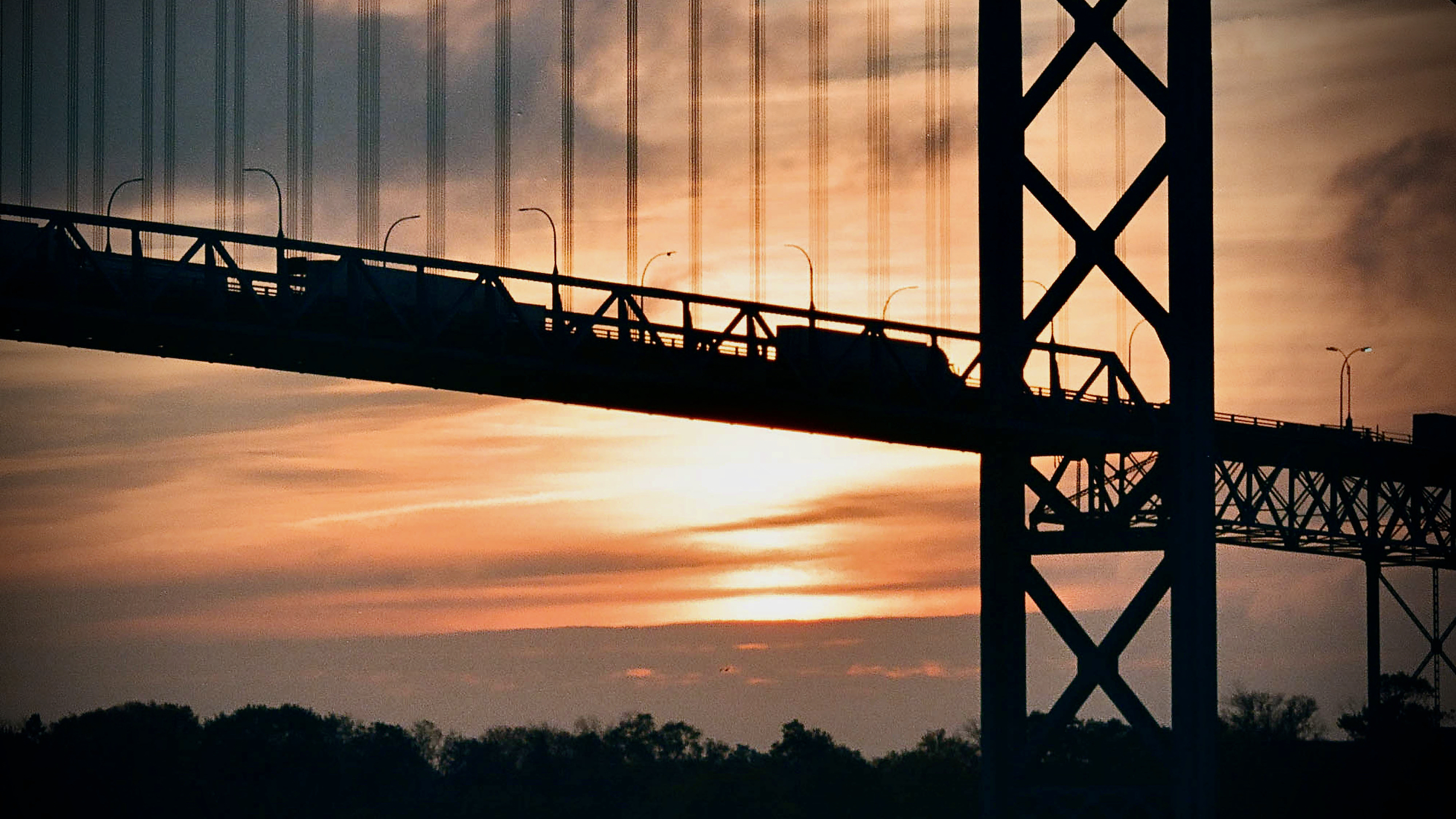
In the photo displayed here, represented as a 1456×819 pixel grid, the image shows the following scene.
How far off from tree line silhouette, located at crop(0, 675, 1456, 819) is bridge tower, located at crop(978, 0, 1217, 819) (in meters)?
71.7

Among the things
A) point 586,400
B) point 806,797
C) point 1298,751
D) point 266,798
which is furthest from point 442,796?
point 586,400

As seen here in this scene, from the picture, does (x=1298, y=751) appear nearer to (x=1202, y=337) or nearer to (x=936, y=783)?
(x=936, y=783)

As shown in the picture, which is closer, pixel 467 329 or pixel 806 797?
pixel 467 329

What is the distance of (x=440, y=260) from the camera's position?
47.5 meters

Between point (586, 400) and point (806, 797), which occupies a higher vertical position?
point (586, 400)

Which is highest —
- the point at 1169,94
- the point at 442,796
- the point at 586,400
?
the point at 1169,94

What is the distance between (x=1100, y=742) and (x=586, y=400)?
9049 centimetres

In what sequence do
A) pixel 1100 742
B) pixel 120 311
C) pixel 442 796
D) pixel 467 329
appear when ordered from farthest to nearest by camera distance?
1. pixel 442 796
2. pixel 1100 742
3. pixel 467 329
4. pixel 120 311

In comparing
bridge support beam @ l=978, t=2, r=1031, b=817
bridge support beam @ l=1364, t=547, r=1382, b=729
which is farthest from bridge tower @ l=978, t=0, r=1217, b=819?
bridge support beam @ l=1364, t=547, r=1382, b=729

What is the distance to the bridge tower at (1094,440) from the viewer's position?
164 ft

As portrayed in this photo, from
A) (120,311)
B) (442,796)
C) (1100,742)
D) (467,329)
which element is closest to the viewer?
(120,311)

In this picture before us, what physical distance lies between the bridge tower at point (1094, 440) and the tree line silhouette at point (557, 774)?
71737 mm

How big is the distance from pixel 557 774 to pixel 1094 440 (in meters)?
105

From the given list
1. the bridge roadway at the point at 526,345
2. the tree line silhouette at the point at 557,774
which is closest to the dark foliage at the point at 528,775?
the tree line silhouette at the point at 557,774
